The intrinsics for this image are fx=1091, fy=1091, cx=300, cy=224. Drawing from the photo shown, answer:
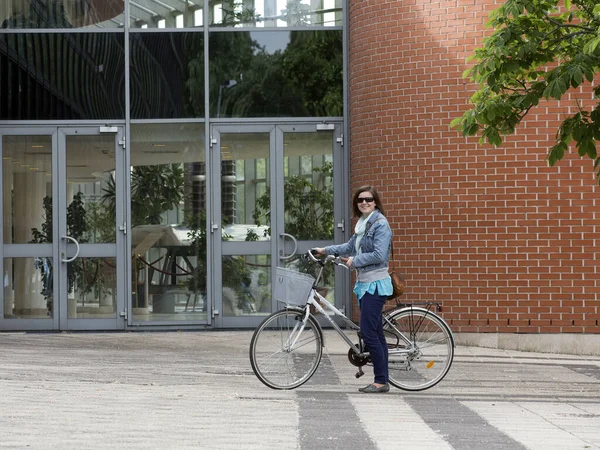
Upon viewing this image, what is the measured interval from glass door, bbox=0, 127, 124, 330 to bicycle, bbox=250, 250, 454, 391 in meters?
5.85

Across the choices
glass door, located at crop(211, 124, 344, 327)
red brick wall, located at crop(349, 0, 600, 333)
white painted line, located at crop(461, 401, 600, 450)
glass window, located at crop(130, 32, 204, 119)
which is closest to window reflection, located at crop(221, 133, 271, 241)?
glass door, located at crop(211, 124, 344, 327)

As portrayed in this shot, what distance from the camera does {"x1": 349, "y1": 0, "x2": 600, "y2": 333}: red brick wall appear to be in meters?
12.5

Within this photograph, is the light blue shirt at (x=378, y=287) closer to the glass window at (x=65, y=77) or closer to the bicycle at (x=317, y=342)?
the bicycle at (x=317, y=342)

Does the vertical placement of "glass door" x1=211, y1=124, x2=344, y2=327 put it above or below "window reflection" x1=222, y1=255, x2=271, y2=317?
above

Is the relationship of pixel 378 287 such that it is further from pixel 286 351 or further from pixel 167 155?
pixel 167 155

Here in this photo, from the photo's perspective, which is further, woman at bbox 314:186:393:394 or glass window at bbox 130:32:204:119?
glass window at bbox 130:32:204:119

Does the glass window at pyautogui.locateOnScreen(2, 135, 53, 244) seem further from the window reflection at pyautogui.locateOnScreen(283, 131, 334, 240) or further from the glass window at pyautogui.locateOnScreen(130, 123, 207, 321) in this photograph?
the window reflection at pyautogui.locateOnScreen(283, 131, 334, 240)

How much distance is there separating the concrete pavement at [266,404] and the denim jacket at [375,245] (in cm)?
109

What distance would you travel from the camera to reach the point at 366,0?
13.6 meters

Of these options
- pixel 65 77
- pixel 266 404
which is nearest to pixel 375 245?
pixel 266 404

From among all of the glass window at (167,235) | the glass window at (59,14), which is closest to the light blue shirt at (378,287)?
the glass window at (167,235)

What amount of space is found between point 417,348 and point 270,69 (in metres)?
6.30

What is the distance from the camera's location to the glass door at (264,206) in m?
14.5

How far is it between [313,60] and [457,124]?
531cm
